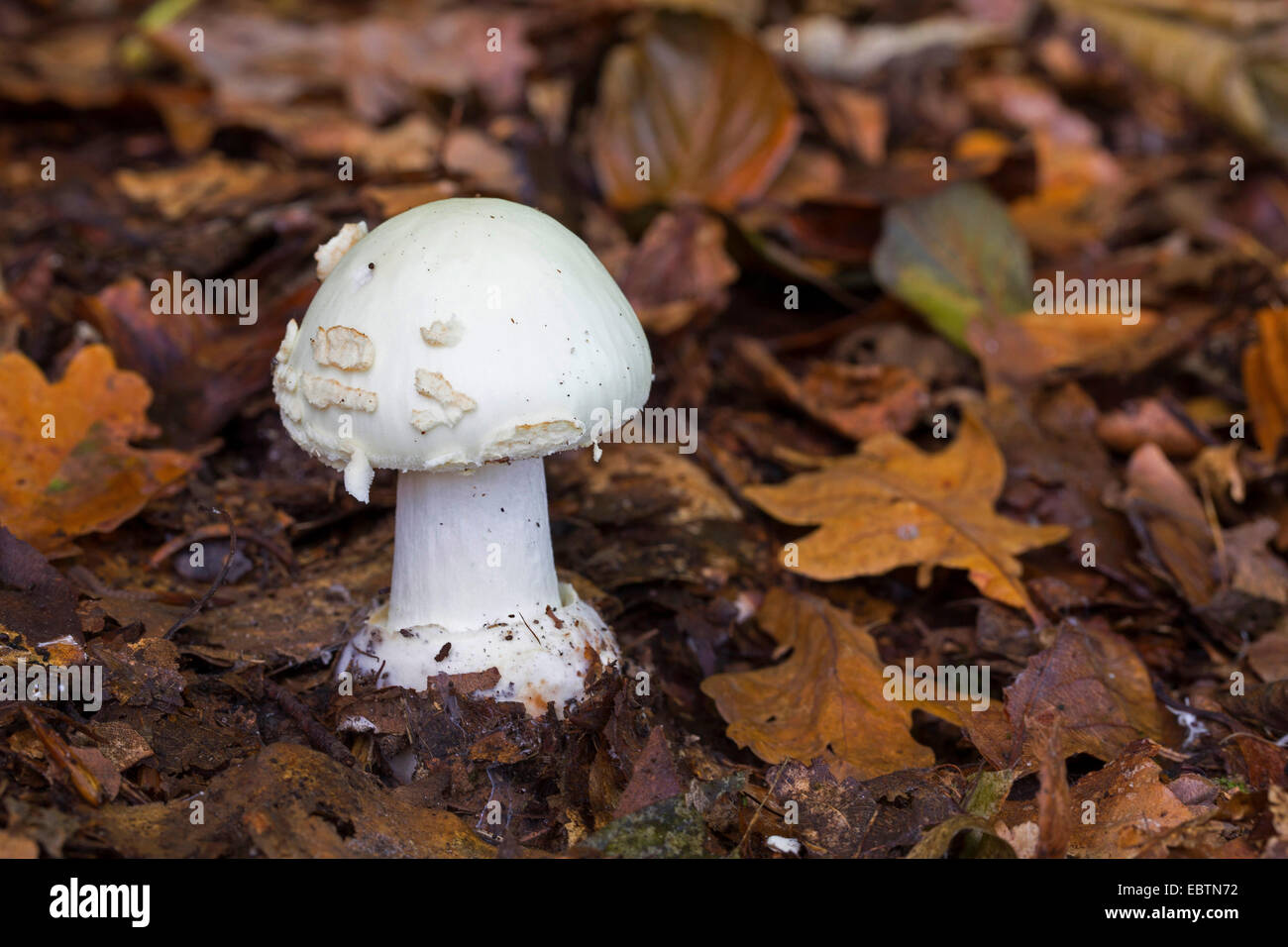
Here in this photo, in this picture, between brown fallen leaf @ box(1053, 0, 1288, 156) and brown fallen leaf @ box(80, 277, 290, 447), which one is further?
brown fallen leaf @ box(1053, 0, 1288, 156)

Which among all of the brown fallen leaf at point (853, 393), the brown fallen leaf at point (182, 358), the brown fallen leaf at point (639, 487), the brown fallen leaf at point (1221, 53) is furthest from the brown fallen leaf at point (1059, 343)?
the brown fallen leaf at point (1221, 53)

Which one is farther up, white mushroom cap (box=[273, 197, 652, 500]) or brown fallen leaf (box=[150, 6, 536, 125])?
brown fallen leaf (box=[150, 6, 536, 125])

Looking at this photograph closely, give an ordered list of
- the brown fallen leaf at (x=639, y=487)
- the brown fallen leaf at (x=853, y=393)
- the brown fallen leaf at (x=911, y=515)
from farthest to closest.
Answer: the brown fallen leaf at (x=853, y=393), the brown fallen leaf at (x=639, y=487), the brown fallen leaf at (x=911, y=515)

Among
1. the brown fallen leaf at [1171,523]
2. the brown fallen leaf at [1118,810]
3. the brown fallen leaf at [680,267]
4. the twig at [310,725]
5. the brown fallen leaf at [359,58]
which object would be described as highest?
the brown fallen leaf at [359,58]

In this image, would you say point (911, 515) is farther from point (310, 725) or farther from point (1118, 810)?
point (310, 725)

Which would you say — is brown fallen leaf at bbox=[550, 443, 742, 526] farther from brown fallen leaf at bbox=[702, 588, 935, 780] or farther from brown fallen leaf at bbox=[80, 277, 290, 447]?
brown fallen leaf at bbox=[80, 277, 290, 447]

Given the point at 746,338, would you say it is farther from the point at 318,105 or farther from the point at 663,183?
the point at 318,105

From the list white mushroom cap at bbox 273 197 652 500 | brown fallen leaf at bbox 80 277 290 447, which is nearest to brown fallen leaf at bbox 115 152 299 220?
brown fallen leaf at bbox 80 277 290 447

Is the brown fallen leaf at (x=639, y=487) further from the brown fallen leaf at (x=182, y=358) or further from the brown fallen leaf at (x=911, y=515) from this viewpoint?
the brown fallen leaf at (x=182, y=358)
